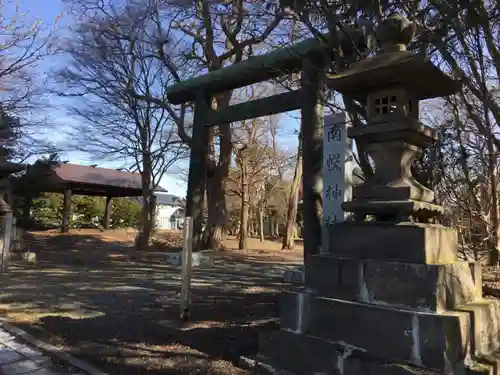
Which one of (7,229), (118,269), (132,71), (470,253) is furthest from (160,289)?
(132,71)

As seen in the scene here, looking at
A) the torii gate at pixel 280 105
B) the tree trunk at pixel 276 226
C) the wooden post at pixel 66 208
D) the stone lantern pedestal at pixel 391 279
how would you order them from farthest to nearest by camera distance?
1. the tree trunk at pixel 276 226
2. the wooden post at pixel 66 208
3. the torii gate at pixel 280 105
4. the stone lantern pedestal at pixel 391 279

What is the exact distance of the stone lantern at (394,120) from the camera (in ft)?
12.4

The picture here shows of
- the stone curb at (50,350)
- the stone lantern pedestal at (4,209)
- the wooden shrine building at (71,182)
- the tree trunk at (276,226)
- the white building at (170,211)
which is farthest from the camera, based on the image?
the white building at (170,211)

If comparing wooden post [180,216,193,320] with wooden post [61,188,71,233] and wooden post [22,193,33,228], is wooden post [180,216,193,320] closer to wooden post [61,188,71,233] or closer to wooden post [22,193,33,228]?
wooden post [22,193,33,228]

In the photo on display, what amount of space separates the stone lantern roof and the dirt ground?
9.78ft

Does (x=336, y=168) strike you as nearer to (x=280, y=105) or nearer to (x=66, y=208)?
(x=280, y=105)

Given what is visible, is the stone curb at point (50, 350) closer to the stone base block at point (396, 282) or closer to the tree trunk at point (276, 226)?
the stone base block at point (396, 282)

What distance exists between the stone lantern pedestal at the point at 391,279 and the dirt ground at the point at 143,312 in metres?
0.91

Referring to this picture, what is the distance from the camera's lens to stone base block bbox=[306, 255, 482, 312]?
3.38m

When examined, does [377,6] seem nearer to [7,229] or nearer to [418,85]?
[418,85]

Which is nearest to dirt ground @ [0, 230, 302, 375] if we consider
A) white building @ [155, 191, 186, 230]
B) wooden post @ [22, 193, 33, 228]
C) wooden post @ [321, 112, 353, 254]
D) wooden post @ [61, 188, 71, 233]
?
wooden post @ [321, 112, 353, 254]

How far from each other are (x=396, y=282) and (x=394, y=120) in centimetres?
145

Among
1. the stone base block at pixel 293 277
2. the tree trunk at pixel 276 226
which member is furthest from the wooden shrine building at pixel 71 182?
the tree trunk at pixel 276 226

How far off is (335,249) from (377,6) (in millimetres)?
2549
